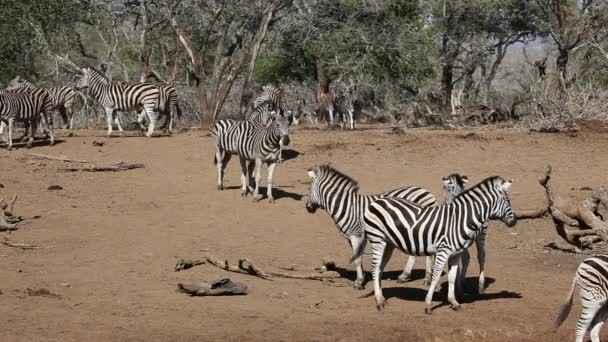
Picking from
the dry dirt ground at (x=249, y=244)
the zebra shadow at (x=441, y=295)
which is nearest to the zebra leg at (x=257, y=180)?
the dry dirt ground at (x=249, y=244)

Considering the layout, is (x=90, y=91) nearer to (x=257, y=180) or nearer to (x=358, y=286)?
(x=257, y=180)

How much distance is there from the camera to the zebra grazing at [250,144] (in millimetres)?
16812

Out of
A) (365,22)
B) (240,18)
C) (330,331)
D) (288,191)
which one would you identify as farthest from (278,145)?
(365,22)

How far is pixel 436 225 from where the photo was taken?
34.1 feet

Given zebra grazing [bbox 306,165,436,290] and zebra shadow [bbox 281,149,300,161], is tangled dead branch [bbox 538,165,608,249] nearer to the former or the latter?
zebra grazing [bbox 306,165,436,290]

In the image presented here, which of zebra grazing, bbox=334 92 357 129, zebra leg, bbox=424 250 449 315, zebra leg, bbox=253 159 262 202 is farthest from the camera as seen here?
zebra grazing, bbox=334 92 357 129

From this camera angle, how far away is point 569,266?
42.8 feet

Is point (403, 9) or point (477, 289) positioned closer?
point (477, 289)

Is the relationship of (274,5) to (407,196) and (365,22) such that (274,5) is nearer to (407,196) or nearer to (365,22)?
(365,22)

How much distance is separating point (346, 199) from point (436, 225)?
4.59ft

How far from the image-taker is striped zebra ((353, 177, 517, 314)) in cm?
1032

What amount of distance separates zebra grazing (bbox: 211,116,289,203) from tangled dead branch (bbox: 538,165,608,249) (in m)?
5.04

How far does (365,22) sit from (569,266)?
706 inches

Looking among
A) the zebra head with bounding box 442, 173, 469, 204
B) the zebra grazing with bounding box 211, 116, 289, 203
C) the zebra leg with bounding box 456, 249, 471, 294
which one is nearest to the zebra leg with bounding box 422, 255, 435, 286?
the zebra leg with bounding box 456, 249, 471, 294
